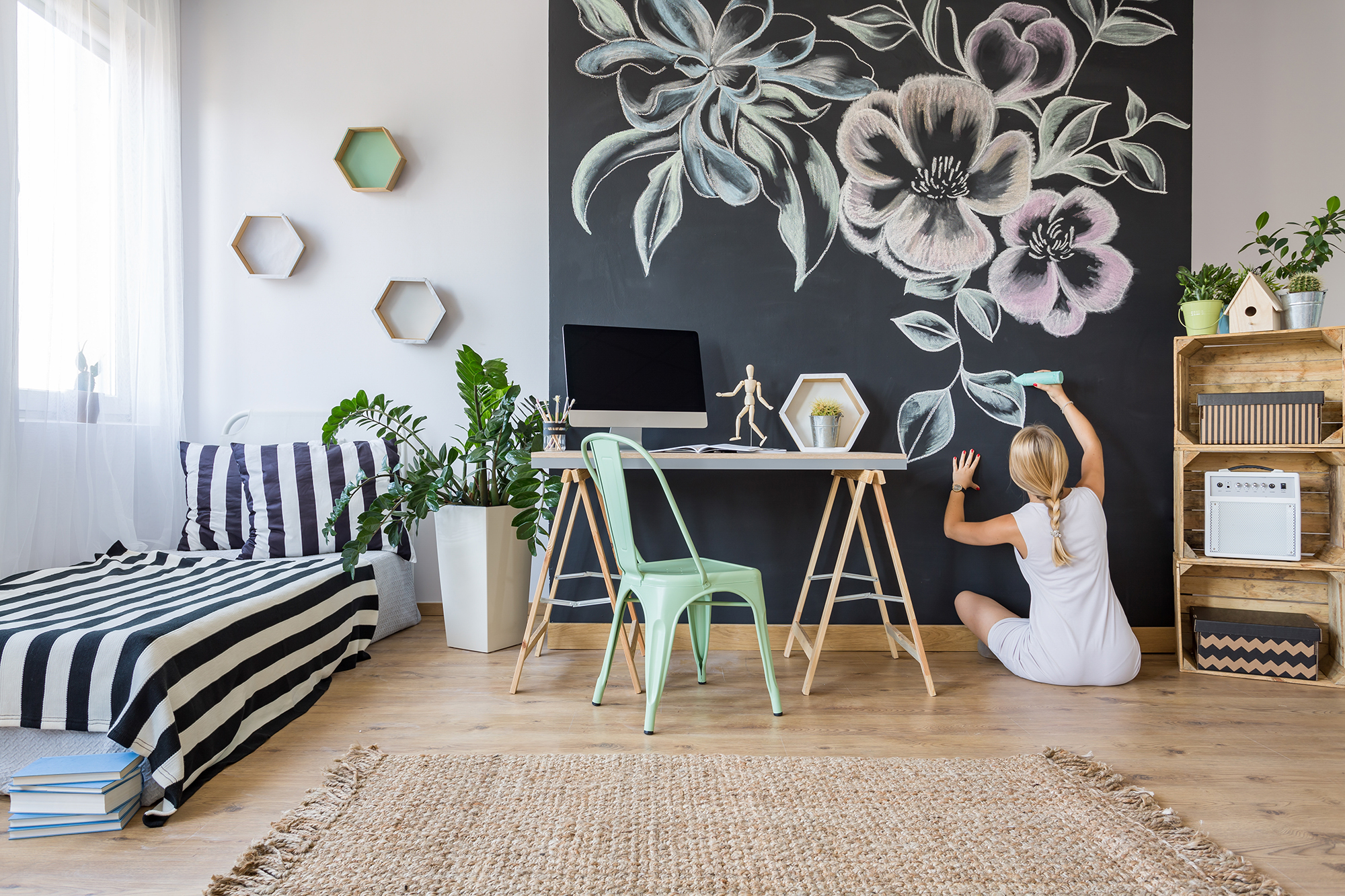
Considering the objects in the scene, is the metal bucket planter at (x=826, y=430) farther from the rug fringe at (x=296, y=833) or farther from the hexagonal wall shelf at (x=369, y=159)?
the hexagonal wall shelf at (x=369, y=159)

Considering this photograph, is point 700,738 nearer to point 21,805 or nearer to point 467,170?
point 21,805

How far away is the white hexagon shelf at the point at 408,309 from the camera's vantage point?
10.8 feet

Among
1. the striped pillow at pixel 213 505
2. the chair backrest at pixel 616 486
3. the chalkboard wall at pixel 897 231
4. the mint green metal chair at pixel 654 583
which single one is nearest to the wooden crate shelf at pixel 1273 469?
the chalkboard wall at pixel 897 231

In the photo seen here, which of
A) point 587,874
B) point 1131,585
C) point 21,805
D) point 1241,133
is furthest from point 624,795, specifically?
point 1241,133

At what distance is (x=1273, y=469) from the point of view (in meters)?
2.63

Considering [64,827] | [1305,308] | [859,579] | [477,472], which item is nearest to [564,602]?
[477,472]

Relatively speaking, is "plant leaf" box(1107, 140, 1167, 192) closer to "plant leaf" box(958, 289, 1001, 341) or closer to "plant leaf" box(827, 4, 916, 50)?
"plant leaf" box(958, 289, 1001, 341)

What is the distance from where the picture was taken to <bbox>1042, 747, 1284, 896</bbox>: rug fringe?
1.28 meters

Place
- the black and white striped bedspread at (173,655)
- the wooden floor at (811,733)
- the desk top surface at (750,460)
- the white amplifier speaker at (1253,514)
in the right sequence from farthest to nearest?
the white amplifier speaker at (1253,514) → the desk top surface at (750,460) → the black and white striped bedspread at (173,655) → the wooden floor at (811,733)

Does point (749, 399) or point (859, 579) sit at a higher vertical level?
point (749, 399)

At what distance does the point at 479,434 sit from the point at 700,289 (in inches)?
40.6

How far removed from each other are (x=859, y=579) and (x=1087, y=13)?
2.38 metres

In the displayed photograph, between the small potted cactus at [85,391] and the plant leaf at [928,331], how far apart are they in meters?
3.08

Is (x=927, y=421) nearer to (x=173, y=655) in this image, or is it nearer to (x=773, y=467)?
(x=773, y=467)
